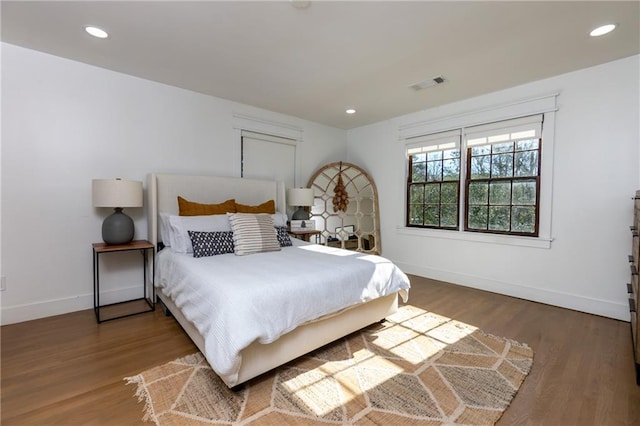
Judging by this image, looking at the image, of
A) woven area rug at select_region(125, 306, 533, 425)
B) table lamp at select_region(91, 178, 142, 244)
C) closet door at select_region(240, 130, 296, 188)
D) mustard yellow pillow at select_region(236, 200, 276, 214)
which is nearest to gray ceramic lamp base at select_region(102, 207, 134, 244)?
table lamp at select_region(91, 178, 142, 244)

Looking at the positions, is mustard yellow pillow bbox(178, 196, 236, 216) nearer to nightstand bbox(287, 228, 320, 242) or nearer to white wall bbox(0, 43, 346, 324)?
white wall bbox(0, 43, 346, 324)

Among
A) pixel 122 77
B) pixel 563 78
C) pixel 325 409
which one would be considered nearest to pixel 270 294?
pixel 325 409

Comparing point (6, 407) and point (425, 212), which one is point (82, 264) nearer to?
point (6, 407)

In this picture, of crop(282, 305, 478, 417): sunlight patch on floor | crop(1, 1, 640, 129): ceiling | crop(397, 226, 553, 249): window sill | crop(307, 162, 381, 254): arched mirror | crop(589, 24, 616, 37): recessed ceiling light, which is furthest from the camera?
crop(307, 162, 381, 254): arched mirror

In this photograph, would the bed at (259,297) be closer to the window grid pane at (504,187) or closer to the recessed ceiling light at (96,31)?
the recessed ceiling light at (96,31)

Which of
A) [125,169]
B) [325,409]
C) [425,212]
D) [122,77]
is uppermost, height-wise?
[122,77]

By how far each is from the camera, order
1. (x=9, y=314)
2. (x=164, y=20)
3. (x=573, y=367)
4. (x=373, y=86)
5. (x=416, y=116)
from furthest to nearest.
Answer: (x=416, y=116), (x=373, y=86), (x=9, y=314), (x=164, y=20), (x=573, y=367)

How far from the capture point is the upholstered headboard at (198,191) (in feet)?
10.5

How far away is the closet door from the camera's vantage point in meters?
4.23

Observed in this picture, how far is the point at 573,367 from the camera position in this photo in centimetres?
206

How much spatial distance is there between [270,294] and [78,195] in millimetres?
2535

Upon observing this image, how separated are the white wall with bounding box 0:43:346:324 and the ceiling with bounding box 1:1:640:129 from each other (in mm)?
207

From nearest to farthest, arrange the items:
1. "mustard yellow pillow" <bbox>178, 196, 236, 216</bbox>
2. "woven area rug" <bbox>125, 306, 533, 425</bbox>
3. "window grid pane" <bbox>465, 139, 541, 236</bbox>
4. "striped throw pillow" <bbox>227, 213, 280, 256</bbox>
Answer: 1. "woven area rug" <bbox>125, 306, 533, 425</bbox>
2. "striped throw pillow" <bbox>227, 213, 280, 256</bbox>
3. "mustard yellow pillow" <bbox>178, 196, 236, 216</bbox>
4. "window grid pane" <bbox>465, 139, 541, 236</bbox>

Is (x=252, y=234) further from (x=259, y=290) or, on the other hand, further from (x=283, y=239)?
(x=259, y=290)
